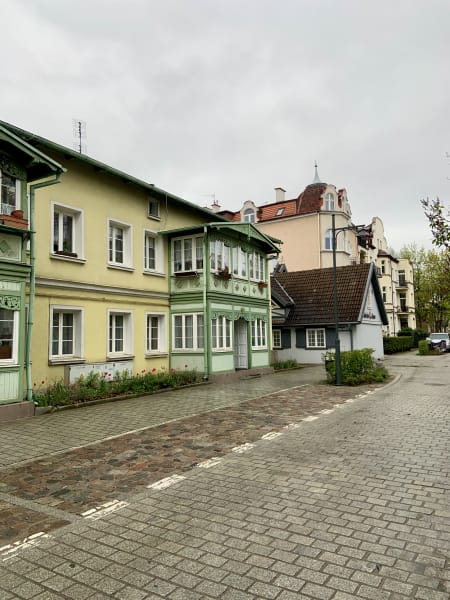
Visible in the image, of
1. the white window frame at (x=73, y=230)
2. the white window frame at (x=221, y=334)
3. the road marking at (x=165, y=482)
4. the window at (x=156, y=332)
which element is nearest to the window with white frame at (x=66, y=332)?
the white window frame at (x=73, y=230)

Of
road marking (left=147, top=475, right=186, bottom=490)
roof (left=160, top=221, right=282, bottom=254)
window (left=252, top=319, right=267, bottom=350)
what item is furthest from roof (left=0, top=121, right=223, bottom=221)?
road marking (left=147, top=475, right=186, bottom=490)

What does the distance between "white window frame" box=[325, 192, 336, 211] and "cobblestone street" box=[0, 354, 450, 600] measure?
3056 centimetres

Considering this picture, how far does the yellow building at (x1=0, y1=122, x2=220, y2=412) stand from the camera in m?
13.2

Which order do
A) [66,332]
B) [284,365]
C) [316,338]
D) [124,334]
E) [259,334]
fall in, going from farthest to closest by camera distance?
[316,338] → [284,365] → [259,334] → [124,334] → [66,332]

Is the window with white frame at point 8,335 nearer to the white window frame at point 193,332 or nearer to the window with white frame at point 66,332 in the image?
the window with white frame at point 66,332

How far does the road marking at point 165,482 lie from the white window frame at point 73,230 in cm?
934

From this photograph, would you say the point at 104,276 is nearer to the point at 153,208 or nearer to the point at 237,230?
the point at 153,208

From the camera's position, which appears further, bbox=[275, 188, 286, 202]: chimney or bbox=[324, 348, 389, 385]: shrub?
bbox=[275, 188, 286, 202]: chimney

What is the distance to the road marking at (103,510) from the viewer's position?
193 inches

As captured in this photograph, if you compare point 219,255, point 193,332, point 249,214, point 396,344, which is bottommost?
point 396,344

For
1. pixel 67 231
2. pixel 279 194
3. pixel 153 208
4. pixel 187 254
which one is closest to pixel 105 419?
pixel 67 231

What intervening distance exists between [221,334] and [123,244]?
17.7ft

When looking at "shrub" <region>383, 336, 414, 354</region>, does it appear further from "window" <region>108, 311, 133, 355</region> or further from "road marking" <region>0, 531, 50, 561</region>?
"road marking" <region>0, 531, 50, 561</region>

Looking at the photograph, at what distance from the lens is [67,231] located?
14531 mm
